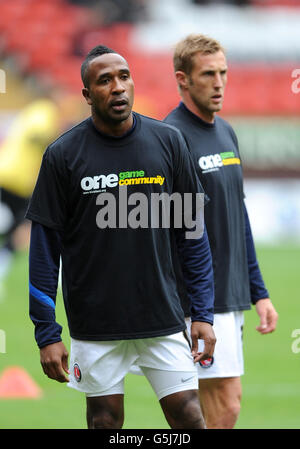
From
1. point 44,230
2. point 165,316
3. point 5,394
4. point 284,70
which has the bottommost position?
point 5,394

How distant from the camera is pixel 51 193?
3.59 metres

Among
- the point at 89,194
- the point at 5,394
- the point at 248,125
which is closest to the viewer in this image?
the point at 89,194

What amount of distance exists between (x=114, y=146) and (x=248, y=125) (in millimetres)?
20099

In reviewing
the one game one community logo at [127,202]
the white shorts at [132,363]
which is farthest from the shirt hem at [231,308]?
the one game one community logo at [127,202]

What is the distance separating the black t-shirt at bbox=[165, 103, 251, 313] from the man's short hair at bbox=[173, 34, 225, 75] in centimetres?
21

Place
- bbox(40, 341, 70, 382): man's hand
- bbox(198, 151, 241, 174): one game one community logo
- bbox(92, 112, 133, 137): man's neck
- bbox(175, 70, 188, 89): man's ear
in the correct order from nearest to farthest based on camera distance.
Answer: bbox(40, 341, 70, 382): man's hand, bbox(92, 112, 133, 137): man's neck, bbox(198, 151, 241, 174): one game one community logo, bbox(175, 70, 188, 89): man's ear

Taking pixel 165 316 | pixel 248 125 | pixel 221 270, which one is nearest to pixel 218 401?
pixel 221 270

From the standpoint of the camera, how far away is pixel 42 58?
2359cm

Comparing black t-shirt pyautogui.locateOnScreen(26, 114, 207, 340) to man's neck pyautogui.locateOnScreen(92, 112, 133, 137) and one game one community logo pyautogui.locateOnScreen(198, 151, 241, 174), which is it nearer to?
man's neck pyautogui.locateOnScreen(92, 112, 133, 137)

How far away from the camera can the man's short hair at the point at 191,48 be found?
4.49 metres

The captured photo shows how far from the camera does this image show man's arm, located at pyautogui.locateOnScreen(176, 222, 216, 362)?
3.66 m

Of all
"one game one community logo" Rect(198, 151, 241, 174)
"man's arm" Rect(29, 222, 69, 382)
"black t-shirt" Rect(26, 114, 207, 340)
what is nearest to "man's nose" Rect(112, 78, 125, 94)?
"black t-shirt" Rect(26, 114, 207, 340)
